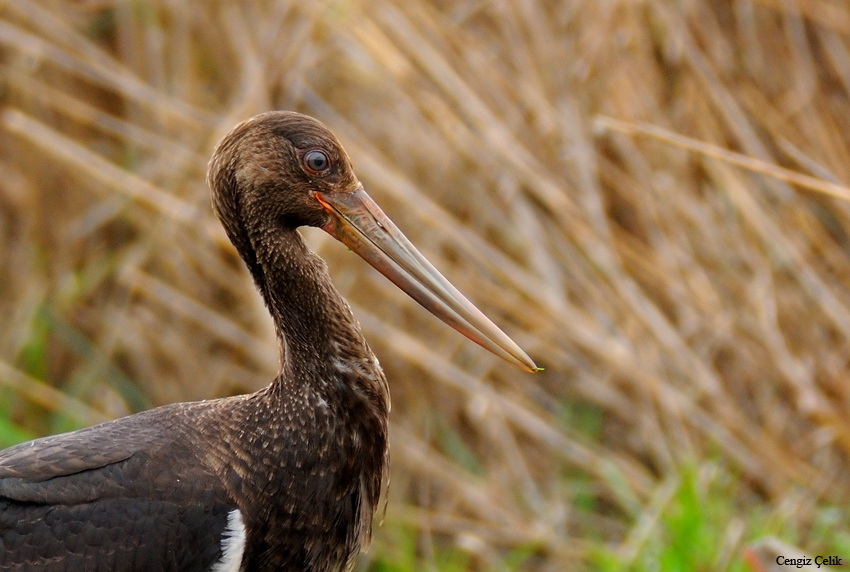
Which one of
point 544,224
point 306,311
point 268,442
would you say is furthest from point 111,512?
point 544,224

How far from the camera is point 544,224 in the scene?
510cm

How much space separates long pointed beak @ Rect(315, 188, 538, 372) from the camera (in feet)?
9.89

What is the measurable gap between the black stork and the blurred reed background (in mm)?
1597

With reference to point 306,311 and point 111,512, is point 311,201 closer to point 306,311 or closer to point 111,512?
point 306,311

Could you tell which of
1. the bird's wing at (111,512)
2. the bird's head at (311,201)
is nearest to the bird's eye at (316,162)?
the bird's head at (311,201)

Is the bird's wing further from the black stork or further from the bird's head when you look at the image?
the bird's head

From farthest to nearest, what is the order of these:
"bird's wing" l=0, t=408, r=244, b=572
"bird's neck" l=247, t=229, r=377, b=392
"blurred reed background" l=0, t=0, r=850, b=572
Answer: "blurred reed background" l=0, t=0, r=850, b=572 → "bird's neck" l=247, t=229, r=377, b=392 → "bird's wing" l=0, t=408, r=244, b=572

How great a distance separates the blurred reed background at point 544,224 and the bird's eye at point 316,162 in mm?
1584

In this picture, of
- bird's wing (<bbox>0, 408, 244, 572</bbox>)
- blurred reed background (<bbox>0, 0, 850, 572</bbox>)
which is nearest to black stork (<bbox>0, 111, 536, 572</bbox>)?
bird's wing (<bbox>0, 408, 244, 572</bbox>)

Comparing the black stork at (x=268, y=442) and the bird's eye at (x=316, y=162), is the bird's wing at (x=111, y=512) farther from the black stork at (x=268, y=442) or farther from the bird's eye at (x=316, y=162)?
the bird's eye at (x=316, y=162)

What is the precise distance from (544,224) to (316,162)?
2226 millimetres

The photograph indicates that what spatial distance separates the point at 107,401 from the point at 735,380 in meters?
3.13

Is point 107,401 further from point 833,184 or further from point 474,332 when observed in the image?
point 833,184

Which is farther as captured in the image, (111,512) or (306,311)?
(306,311)
